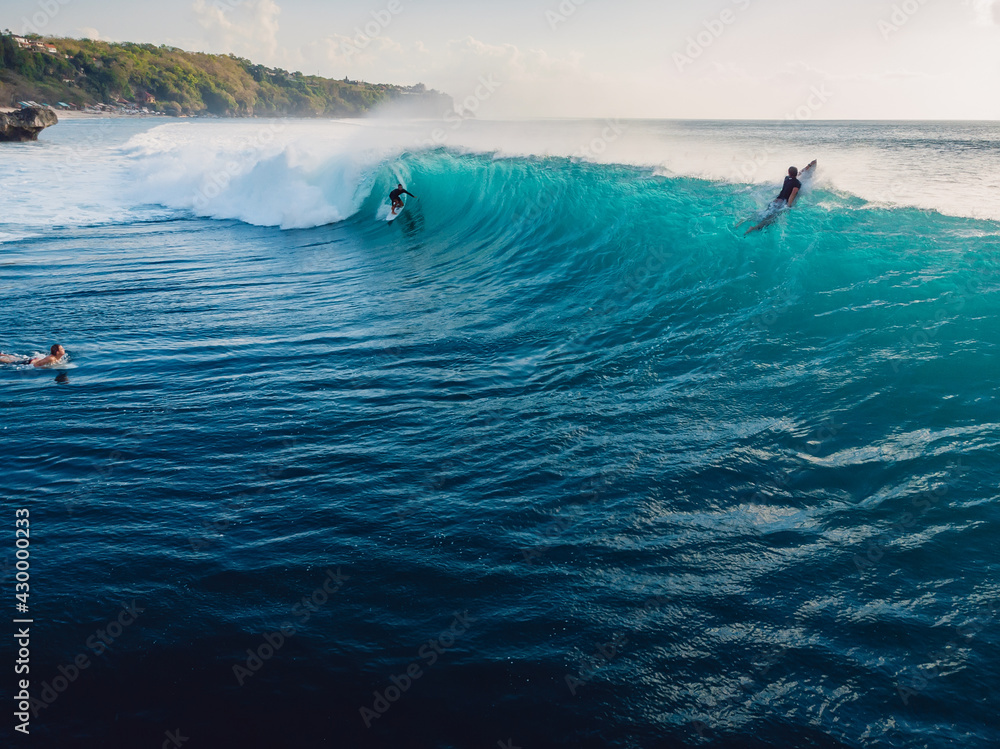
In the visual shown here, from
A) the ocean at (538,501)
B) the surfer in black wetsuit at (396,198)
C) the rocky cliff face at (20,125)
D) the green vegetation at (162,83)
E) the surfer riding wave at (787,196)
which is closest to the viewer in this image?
the ocean at (538,501)

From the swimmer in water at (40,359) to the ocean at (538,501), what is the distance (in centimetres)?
19

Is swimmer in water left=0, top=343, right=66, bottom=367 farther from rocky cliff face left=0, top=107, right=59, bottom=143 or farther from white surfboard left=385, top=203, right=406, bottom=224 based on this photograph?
rocky cliff face left=0, top=107, right=59, bottom=143

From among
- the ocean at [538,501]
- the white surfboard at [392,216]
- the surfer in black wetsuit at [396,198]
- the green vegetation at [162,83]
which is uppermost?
the green vegetation at [162,83]

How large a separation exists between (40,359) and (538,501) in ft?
27.9

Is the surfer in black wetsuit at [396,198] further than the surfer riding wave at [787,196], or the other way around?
the surfer in black wetsuit at [396,198]

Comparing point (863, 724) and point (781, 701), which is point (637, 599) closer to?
point (781, 701)

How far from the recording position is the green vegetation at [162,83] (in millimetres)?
107125

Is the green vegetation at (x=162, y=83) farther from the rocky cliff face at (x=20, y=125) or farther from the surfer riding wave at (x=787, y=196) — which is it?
the surfer riding wave at (x=787, y=196)

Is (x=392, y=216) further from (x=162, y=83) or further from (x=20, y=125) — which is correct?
(x=162, y=83)

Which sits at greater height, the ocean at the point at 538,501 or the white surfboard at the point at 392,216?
the white surfboard at the point at 392,216

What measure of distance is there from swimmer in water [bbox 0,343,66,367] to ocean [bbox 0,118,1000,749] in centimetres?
19

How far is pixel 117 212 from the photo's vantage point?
25750mm

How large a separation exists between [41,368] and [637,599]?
381 inches

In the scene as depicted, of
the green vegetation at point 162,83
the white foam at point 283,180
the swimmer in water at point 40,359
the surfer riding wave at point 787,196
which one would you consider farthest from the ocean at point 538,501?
the green vegetation at point 162,83
